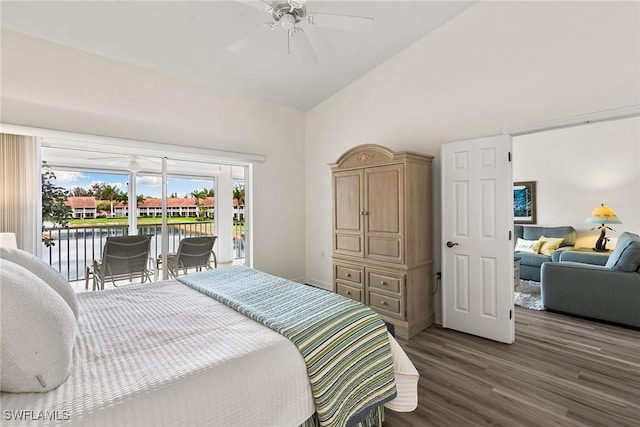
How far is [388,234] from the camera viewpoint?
3184 mm

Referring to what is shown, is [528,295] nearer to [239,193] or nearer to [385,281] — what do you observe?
[385,281]

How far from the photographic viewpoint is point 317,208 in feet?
15.8

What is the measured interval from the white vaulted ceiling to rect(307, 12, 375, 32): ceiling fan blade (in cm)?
67

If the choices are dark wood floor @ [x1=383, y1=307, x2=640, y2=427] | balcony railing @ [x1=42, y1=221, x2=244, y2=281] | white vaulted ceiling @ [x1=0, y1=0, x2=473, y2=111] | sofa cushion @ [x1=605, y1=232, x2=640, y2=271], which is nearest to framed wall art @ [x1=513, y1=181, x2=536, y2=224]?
sofa cushion @ [x1=605, y1=232, x2=640, y2=271]

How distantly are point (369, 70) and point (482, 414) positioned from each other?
3.86 m

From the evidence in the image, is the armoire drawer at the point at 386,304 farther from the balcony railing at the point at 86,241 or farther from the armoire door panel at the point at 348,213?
the balcony railing at the point at 86,241

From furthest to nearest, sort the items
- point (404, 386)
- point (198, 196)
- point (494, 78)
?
point (198, 196) → point (494, 78) → point (404, 386)

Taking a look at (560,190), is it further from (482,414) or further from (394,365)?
(394,365)

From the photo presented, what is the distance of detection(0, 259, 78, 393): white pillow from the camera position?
93 cm

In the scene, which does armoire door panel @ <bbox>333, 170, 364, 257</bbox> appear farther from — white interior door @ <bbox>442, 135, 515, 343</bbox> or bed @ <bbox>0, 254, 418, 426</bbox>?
bed @ <bbox>0, 254, 418, 426</bbox>

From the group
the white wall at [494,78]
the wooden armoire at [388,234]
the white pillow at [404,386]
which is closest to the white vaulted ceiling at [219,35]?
the white wall at [494,78]

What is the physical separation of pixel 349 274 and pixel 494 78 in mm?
2600

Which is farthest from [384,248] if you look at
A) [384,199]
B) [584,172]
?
[584,172]

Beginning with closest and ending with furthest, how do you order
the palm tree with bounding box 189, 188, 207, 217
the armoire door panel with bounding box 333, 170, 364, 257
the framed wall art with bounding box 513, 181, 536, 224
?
the armoire door panel with bounding box 333, 170, 364, 257 → the palm tree with bounding box 189, 188, 207, 217 → the framed wall art with bounding box 513, 181, 536, 224
